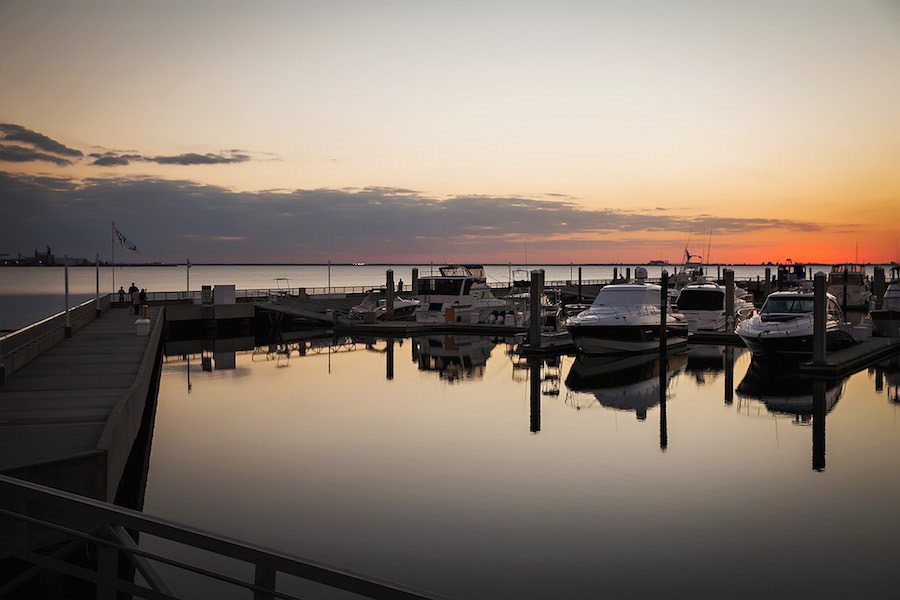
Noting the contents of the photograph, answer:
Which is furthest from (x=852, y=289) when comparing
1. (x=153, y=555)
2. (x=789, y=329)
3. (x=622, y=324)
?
(x=153, y=555)

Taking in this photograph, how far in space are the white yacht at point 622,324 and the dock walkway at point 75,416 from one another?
1738 cm

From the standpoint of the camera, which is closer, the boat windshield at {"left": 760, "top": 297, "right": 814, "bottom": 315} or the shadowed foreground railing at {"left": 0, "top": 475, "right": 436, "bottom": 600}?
the shadowed foreground railing at {"left": 0, "top": 475, "right": 436, "bottom": 600}

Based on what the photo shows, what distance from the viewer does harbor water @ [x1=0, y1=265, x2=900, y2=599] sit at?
10.2 metres

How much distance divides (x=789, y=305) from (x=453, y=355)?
48.0 ft

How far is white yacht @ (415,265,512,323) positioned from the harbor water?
591 inches

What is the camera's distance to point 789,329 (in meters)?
28.1

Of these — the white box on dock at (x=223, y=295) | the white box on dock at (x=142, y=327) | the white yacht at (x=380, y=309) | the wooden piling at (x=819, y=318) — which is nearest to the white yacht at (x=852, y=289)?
the white yacht at (x=380, y=309)

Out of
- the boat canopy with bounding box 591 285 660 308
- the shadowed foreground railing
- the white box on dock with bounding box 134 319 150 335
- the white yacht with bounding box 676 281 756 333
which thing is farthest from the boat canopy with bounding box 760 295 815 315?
the shadowed foreground railing

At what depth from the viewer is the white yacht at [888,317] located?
3472 centimetres

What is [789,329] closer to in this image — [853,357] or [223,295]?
[853,357]

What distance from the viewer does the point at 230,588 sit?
957 cm

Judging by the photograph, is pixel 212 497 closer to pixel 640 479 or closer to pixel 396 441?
pixel 396 441

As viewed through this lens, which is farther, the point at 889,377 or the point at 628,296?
the point at 628,296

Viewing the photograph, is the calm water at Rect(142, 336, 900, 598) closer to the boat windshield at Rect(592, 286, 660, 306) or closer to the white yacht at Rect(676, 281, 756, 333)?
the boat windshield at Rect(592, 286, 660, 306)
